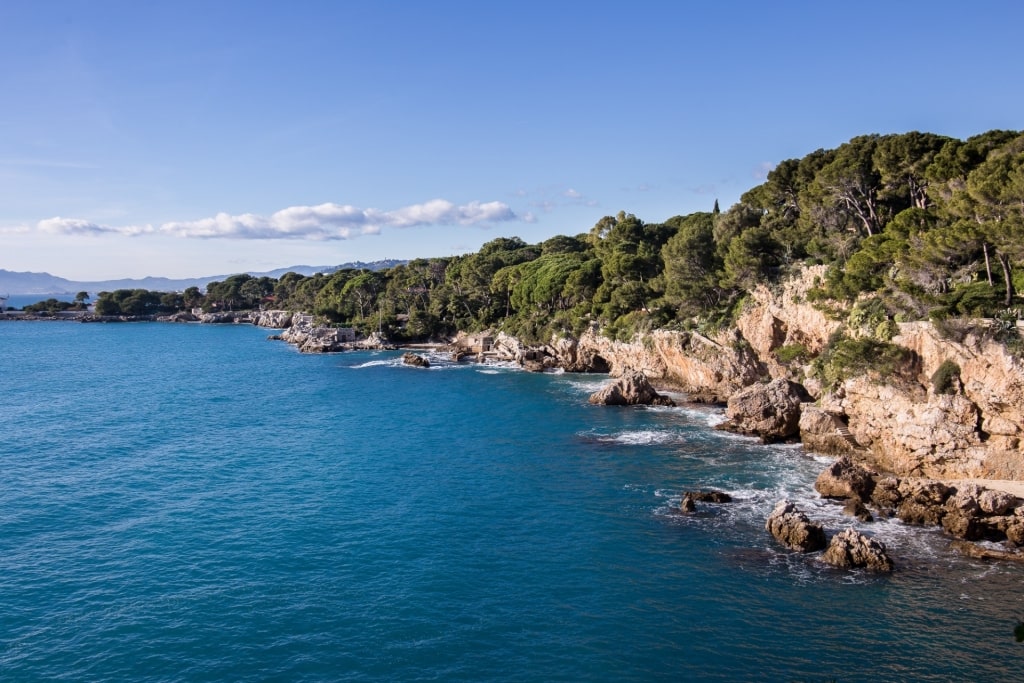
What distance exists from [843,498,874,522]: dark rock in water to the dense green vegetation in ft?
38.3

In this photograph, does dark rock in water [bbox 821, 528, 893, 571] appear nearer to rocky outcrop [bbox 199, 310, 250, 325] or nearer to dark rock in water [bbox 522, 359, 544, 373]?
dark rock in water [bbox 522, 359, 544, 373]

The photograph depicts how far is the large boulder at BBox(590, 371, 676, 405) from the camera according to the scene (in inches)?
2319

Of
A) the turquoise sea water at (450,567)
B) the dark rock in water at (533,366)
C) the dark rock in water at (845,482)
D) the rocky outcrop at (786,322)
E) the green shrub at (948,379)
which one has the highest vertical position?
the rocky outcrop at (786,322)

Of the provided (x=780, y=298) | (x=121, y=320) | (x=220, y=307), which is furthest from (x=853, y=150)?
(x=121, y=320)

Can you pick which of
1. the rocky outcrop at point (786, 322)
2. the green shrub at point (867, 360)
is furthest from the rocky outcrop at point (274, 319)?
the green shrub at point (867, 360)

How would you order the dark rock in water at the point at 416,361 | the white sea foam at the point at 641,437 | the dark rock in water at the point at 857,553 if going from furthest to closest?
the dark rock in water at the point at 416,361 < the white sea foam at the point at 641,437 < the dark rock in water at the point at 857,553

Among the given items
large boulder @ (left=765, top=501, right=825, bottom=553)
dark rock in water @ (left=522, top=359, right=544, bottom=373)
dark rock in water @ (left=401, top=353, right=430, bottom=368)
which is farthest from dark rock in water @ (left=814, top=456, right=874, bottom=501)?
dark rock in water @ (left=401, top=353, right=430, bottom=368)

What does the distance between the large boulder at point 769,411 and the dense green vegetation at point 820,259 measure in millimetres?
3311

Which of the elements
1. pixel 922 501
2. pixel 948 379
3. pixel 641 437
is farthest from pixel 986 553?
pixel 641 437

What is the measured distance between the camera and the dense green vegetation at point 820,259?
126 feet

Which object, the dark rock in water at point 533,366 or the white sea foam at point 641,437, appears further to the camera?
the dark rock in water at point 533,366

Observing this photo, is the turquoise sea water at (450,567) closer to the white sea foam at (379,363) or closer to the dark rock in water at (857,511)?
the dark rock in water at (857,511)

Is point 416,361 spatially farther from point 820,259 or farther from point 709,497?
point 709,497

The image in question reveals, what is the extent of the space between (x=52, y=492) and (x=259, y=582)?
18941mm
